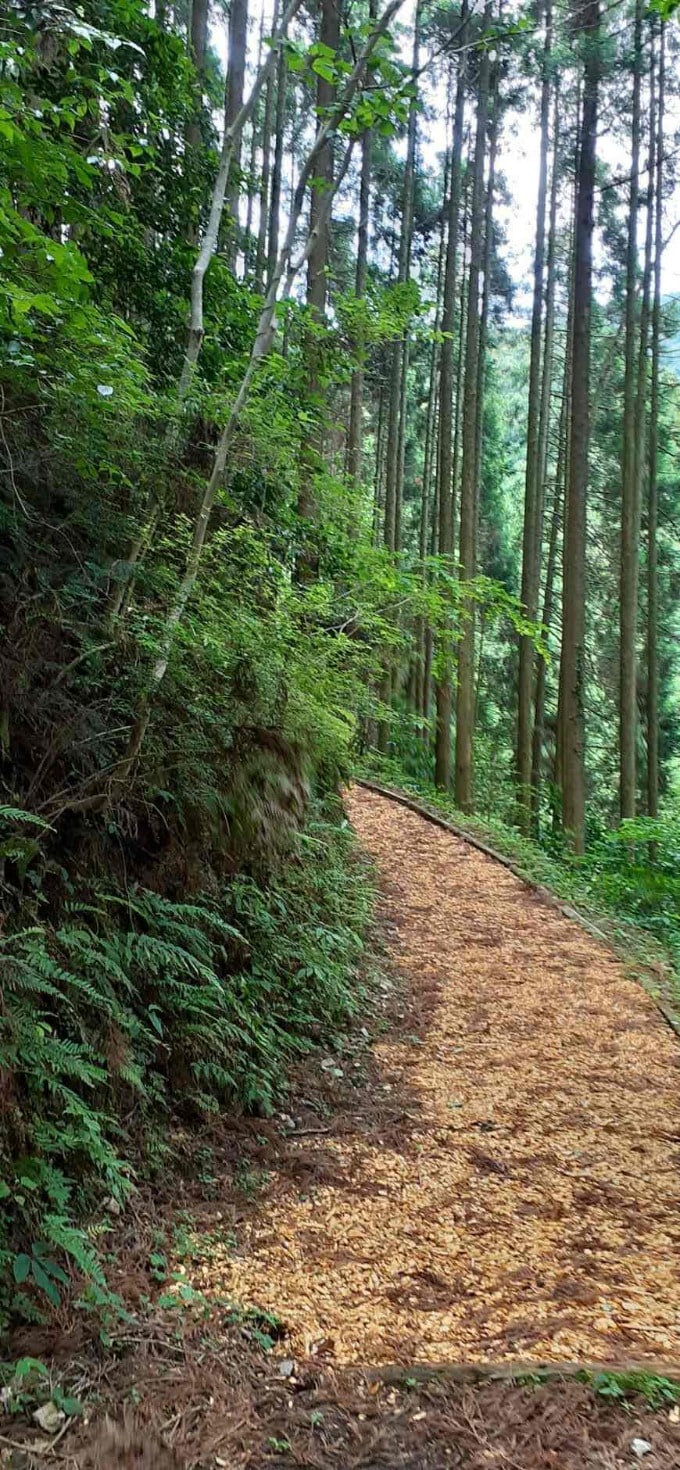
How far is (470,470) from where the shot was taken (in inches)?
456

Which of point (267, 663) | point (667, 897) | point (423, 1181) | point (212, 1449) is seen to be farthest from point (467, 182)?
point (212, 1449)

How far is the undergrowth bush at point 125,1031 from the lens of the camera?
247cm

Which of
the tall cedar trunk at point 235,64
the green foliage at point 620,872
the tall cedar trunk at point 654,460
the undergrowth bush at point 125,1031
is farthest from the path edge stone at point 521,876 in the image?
the tall cedar trunk at point 235,64

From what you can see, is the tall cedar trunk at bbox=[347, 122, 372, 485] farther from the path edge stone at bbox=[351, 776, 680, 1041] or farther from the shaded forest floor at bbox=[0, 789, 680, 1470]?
→ the shaded forest floor at bbox=[0, 789, 680, 1470]

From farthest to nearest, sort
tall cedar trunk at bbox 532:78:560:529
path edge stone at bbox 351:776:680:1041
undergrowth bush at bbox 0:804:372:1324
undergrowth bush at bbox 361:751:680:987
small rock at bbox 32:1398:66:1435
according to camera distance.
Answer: tall cedar trunk at bbox 532:78:560:529, undergrowth bush at bbox 361:751:680:987, path edge stone at bbox 351:776:680:1041, undergrowth bush at bbox 0:804:372:1324, small rock at bbox 32:1398:66:1435

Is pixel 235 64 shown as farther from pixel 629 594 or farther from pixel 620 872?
pixel 620 872

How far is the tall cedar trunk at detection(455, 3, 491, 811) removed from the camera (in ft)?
38.0

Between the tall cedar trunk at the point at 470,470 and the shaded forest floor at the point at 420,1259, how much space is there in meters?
7.12

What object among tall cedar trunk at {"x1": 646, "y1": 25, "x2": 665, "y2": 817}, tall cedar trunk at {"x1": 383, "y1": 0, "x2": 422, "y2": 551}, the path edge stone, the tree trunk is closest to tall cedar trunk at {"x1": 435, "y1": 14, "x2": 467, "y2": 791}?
tall cedar trunk at {"x1": 383, "y1": 0, "x2": 422, "y2": 551}

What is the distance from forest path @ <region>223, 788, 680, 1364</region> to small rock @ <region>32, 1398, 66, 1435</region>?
714 mm

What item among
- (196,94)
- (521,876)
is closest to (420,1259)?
(521,876)

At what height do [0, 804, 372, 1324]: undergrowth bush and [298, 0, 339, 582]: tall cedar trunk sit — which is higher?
[298, 0, 339, 582]: tall cedar trunk

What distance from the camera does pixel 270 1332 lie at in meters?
2.48

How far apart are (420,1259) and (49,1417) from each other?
1.38 metres
